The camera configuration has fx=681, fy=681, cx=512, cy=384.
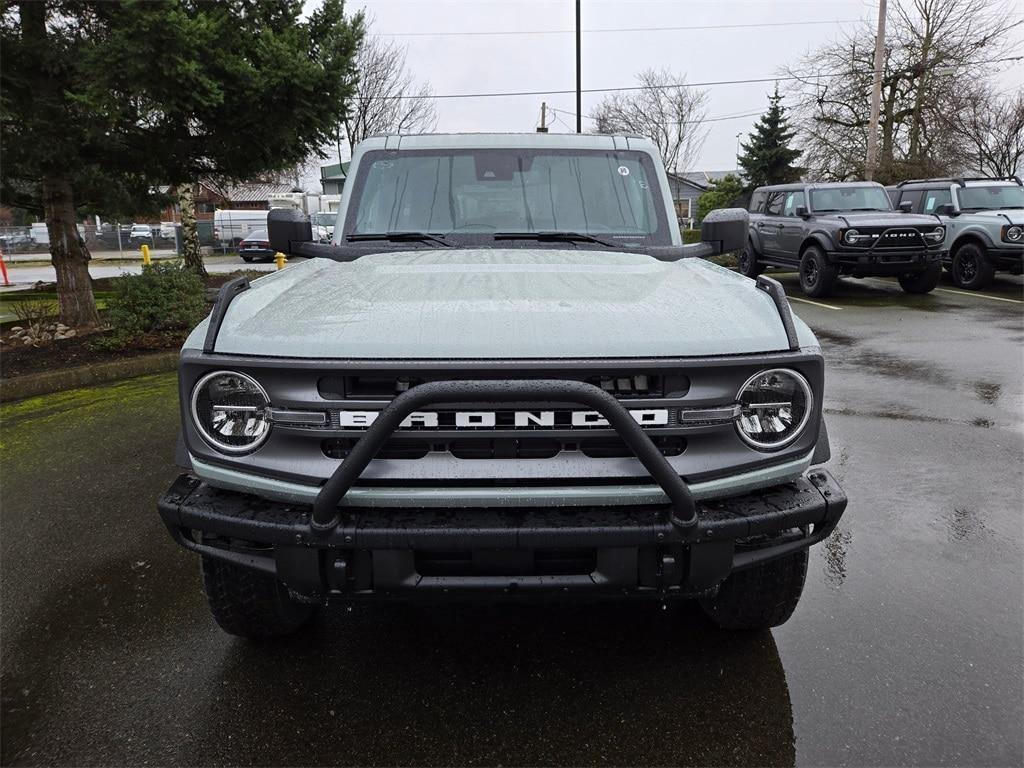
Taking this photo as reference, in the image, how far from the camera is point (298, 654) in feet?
8.18

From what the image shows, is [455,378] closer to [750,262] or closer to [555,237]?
[555,237]

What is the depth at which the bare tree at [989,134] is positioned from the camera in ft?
88.0

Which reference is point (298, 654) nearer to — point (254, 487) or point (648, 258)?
point (254, 487)

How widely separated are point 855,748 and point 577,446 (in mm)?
1242

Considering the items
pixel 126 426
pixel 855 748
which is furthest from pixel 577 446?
pixel 126 426

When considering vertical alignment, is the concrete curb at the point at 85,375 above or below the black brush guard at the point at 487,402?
below

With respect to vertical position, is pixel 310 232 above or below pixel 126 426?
above

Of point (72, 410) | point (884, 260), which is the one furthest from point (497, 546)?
point (884, 260)


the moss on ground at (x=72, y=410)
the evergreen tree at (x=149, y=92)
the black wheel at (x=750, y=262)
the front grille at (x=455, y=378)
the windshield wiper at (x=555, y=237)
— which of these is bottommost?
the moss on ground at (x=72, y=410)

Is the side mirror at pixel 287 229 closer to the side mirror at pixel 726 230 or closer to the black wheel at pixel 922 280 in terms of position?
the side mirror at pixel 726 230

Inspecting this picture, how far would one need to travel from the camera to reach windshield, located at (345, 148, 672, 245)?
10.8ft

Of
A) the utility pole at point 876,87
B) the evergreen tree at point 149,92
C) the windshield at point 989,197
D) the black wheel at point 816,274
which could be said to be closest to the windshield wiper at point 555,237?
the evergreen tree at point 149,92

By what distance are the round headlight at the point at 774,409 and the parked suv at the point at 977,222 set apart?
1225 centimetres

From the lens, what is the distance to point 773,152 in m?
30.7
